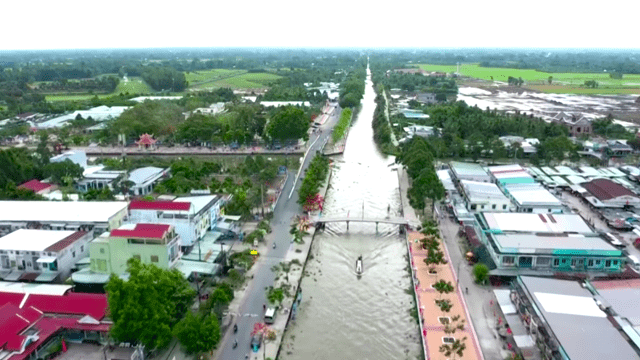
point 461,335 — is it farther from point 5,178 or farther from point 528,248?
point 5,178

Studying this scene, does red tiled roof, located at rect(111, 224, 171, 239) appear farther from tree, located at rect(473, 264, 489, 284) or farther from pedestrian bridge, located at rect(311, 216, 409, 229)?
tree, located at rect(473, 264, 489, 284)

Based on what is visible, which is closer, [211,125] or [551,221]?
[551,221]

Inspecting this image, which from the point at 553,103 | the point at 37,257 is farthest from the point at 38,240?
the point at 553,103

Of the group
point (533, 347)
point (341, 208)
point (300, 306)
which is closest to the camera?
point (533, 347)

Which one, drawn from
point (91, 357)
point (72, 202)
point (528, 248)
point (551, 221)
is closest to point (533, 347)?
point (528, 248)

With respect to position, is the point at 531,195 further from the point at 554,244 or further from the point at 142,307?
the point at 142,307

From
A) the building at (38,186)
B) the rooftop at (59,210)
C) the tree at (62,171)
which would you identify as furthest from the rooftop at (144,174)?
the rooftop at (59,210)

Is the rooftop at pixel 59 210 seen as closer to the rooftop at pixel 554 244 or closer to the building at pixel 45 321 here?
the building at pixel 45 321
